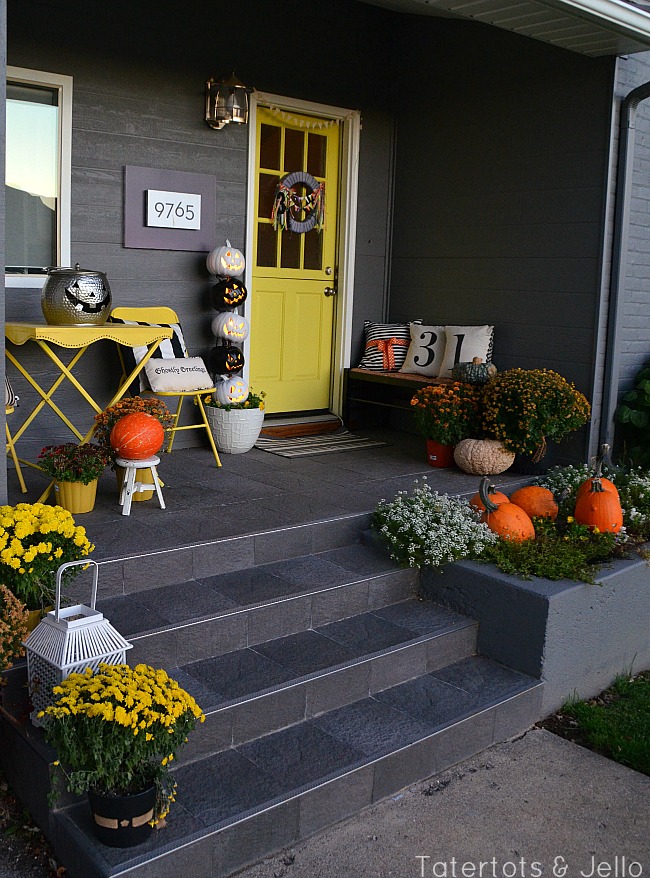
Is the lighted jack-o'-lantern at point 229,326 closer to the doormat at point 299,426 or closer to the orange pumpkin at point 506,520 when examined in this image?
the doormat at point 299,426

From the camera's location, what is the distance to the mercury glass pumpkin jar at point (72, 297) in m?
4.34

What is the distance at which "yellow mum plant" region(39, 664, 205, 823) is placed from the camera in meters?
2.33

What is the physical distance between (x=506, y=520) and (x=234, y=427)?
2040 mm

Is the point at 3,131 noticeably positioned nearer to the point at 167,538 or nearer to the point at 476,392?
the point at 167,538

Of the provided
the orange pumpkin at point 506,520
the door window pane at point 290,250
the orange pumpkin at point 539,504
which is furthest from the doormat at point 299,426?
the orange pumpkin at point 506,520

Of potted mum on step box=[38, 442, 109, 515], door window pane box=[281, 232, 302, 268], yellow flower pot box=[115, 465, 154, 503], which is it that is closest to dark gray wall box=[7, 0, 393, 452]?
door window pane box=[281, 232, 302, 268]

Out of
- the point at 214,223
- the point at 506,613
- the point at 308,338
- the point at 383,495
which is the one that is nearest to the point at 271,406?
the point at 308,338

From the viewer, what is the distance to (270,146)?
6023mm

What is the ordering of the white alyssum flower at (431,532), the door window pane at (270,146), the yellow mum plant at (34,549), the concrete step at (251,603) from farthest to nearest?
the door window pane at (270,146) → the white alyssum flower at (431,532) → the concrete step at (251,603) → the yellow mum plant at (34,549)

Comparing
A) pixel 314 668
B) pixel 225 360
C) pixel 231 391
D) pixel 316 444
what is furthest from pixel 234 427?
pixel 314 668

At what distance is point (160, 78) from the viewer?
5.30 meters

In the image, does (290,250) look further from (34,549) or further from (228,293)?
(34,549)

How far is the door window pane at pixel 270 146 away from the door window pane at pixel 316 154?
27cm

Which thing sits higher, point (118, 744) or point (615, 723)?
point (118, 744)
